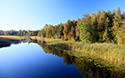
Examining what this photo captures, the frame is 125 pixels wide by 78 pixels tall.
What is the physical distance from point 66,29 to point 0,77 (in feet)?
→ 122

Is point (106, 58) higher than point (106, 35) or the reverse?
the reverse

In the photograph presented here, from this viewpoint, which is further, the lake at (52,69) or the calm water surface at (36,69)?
the calm water surface at (36,69)

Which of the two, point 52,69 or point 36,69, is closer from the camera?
point 36,69

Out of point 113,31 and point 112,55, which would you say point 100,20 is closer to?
point 113,31

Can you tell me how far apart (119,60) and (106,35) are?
15.7 meters

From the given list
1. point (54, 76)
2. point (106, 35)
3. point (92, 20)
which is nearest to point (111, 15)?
point (92, 20)

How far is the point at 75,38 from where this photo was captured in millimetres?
34688

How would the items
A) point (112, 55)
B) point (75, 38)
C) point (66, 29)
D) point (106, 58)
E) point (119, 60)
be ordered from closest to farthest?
point (119, 60) → point (112, 55) → point (106, 58) → point (75, 38) → point (66, 29)

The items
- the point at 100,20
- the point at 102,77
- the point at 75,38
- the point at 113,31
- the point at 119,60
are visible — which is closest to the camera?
the point at 102,77

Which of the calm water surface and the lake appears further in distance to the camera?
the calm water surface

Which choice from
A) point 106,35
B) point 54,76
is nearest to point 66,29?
point 106,35

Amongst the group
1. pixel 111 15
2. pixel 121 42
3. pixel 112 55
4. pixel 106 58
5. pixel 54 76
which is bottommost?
pixel 54 76

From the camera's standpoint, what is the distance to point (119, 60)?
1082cm

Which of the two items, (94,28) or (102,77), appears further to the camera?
(94,28)
